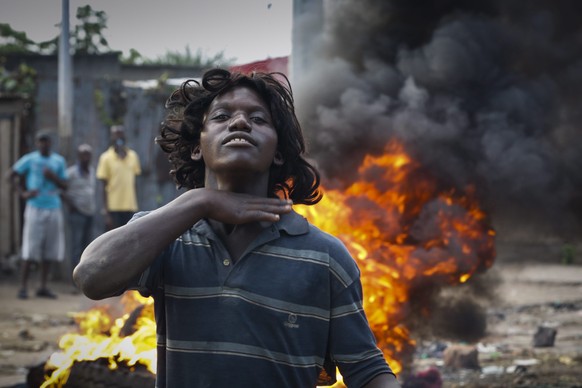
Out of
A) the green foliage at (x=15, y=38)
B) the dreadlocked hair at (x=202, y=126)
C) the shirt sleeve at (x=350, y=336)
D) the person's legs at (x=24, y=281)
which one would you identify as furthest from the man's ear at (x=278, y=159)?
the green foliage at (x=15, y=38)

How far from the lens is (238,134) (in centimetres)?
208

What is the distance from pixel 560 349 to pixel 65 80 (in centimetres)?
813

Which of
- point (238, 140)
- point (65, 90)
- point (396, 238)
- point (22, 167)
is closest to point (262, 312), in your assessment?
point (238, 140)

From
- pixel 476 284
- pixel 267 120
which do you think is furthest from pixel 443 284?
pixel 267 120

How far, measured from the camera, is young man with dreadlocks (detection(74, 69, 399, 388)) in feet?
6.36

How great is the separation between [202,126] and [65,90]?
10.3 metres

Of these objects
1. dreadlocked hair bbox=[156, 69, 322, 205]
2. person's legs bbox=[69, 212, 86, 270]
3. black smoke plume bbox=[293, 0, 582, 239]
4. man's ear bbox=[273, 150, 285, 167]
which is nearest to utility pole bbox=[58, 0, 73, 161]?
person's legs bbox=[69, 212, 86, 270]

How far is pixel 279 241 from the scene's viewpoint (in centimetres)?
206

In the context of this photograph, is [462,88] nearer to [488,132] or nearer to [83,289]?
[488,132]

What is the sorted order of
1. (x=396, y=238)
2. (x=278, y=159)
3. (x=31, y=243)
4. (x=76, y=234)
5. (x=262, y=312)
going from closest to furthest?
(x=262, y=312) < (x=278, y=159) < (x=396, y=238) < (x=31, y=243) < (x=76, y=234)

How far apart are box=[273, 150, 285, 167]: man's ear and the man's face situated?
0.06 meters

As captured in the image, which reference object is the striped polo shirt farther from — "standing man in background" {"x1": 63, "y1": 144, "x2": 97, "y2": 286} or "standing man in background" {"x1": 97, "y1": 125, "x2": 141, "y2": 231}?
"standing man in background" {"x1": 63, "y1": 144, "x2": 97, "y2": 286}

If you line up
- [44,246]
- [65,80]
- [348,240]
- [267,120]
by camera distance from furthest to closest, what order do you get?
1. [65,80]
2. [44,246]
3. [348,240]
4. [267,120]

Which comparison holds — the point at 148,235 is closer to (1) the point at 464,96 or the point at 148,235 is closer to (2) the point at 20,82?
(1) the point at 464,96
